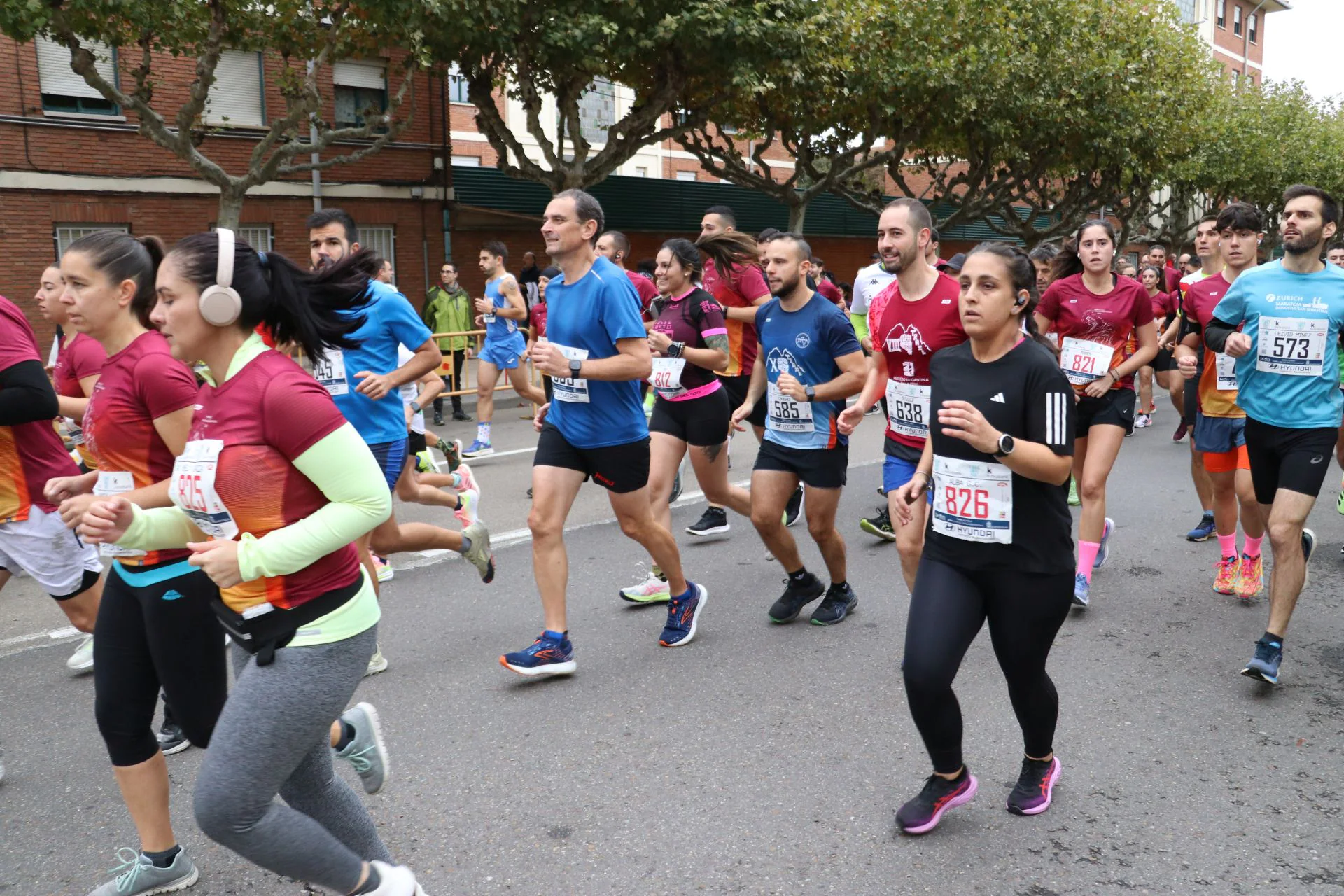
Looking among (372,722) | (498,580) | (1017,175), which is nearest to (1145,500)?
(498,580)

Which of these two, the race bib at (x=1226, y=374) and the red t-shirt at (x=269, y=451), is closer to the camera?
the red t-shirt at (x=269, y=451)

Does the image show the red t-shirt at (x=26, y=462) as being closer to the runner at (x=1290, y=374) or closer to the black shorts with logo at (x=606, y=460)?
the black shorts with logo at (x=606, y=460)

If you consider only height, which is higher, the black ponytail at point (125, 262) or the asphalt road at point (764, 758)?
the black ponytail at point (125, 262)

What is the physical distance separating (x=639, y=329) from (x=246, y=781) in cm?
282

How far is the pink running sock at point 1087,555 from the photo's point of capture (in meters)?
5.83

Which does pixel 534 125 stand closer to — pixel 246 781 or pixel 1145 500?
pixel 1145 500

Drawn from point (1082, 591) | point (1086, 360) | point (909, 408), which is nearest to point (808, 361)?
point (909, 408)

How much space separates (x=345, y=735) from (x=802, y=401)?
278 centimetres

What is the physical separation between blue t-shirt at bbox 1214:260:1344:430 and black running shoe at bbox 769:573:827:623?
2.19m

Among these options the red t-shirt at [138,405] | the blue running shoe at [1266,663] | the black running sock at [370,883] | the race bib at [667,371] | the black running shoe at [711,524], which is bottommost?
the black running shoe at [711,524]

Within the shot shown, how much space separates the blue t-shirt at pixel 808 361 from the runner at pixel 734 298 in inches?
77.3

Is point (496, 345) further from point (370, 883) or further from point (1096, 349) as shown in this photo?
point (370, 883)

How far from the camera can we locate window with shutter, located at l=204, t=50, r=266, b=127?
19672mm

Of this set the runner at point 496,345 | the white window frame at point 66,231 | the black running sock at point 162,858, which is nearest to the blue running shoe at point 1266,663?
the black running sock at point 162,858
